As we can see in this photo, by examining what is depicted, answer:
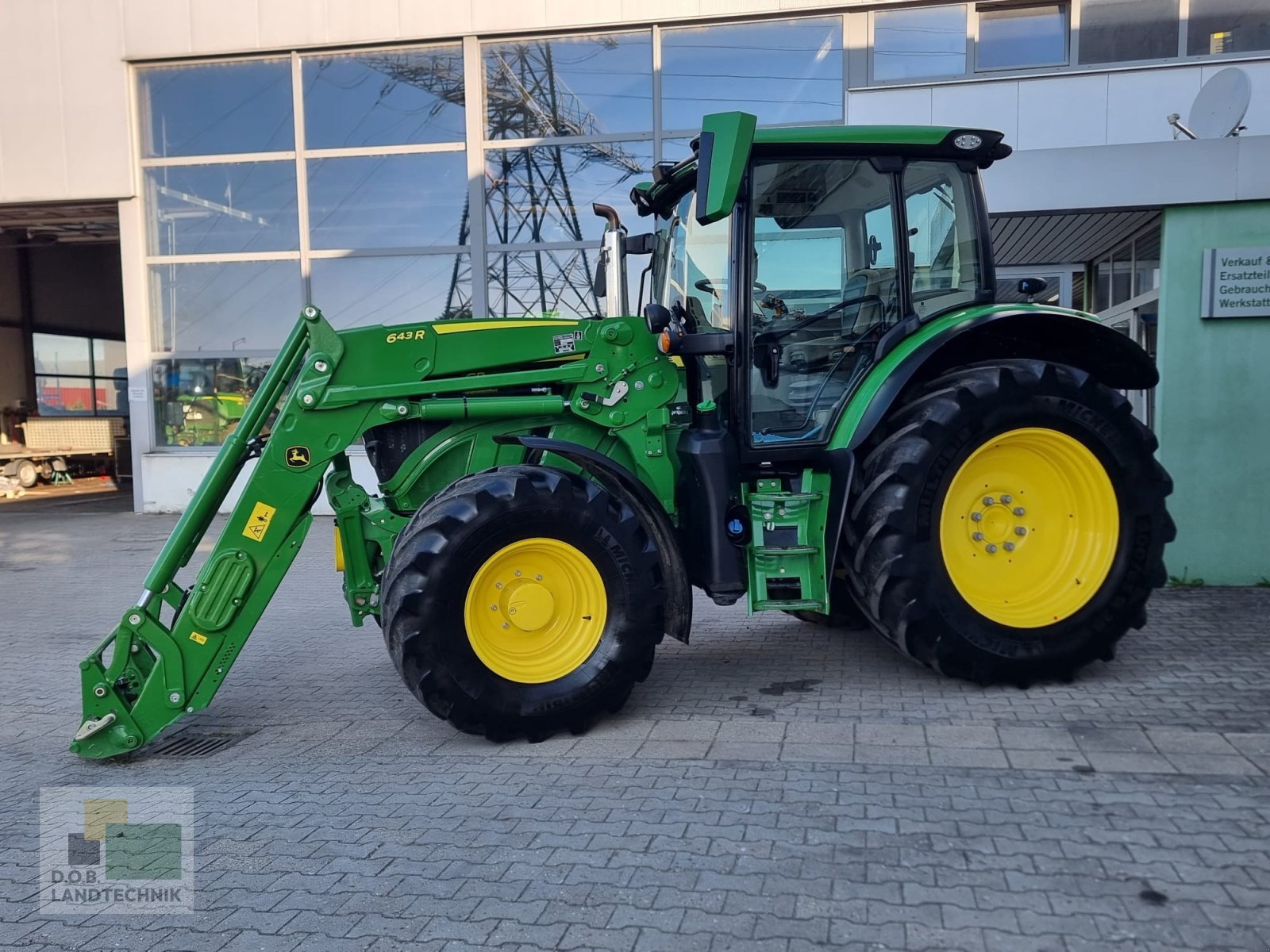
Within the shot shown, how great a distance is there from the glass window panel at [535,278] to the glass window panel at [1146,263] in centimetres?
672

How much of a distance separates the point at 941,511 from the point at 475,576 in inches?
88.3

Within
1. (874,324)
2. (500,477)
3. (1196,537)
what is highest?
(874,324)

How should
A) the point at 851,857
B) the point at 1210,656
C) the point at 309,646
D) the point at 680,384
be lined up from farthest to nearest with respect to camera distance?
the point at 309,646 → the point at 1210,656 → the point at 680,384 → the point at 851,857

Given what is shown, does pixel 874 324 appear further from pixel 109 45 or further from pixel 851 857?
pixel 109 45

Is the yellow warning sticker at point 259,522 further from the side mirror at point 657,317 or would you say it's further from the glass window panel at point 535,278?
the glass window panel at point 535,278

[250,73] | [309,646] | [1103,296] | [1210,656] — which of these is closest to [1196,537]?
[1210,656]

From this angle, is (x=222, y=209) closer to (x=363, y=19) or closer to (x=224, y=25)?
(x=224, y=25)

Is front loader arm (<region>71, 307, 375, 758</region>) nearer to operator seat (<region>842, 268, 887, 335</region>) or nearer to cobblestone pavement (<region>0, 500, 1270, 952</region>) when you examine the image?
cobblestone pavement (<region>0, 500, 1270, 952</region>)

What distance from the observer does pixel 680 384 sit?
484 centimetres

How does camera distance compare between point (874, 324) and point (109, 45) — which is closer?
point (874, 324)

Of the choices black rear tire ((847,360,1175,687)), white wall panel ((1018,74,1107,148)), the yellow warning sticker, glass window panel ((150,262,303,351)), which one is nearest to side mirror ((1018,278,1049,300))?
black rear tire ((847,360,1175,687))

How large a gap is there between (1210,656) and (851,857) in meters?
3.23

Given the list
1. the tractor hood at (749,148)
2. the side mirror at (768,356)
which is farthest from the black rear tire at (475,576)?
the tractor hood at (749,148)

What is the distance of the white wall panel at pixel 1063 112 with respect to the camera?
1059cm
